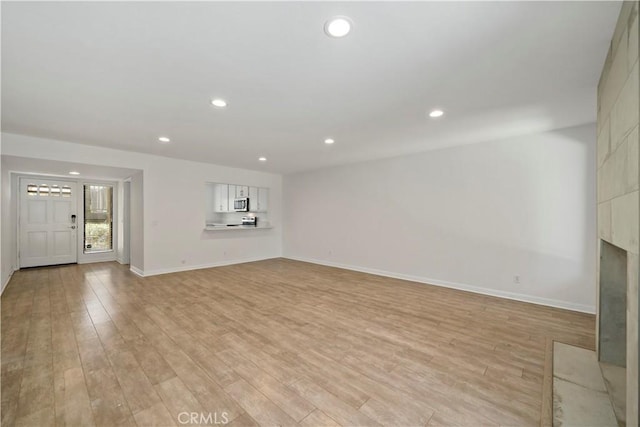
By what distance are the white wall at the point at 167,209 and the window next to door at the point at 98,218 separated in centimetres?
192

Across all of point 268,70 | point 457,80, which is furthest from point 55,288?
point 457,80

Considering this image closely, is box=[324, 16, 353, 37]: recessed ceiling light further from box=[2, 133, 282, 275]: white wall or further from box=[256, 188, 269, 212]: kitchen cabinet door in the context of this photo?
box=[256, 188, 269, 212]: kitchen cabinet door

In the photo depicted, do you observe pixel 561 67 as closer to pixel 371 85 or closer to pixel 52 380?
pixel 371 85

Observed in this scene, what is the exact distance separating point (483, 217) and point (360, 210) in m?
2.39

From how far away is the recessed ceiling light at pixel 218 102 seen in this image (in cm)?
266

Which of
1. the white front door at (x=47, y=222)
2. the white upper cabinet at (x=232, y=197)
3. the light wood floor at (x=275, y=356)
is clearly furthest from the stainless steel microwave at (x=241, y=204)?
the white front door at (x=47, y=222)

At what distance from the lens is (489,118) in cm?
316

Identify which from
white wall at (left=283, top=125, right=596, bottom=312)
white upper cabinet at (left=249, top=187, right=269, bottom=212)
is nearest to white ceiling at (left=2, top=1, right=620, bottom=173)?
white wall at (left=283, top=125, right=596, bottom=312)

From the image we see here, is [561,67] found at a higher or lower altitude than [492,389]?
higher

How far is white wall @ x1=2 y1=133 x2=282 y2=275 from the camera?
4711mm

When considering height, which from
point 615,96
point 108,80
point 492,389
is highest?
point 108,80

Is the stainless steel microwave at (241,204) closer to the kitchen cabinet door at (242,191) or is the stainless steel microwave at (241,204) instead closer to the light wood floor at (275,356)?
the kitchen cabinet door at (242,191)

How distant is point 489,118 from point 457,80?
1.27m

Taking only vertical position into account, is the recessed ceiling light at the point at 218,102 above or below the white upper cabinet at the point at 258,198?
above
